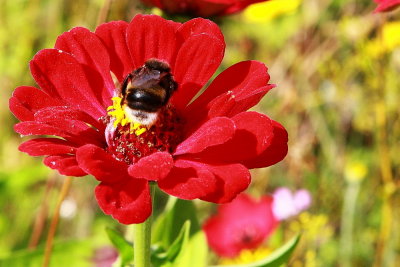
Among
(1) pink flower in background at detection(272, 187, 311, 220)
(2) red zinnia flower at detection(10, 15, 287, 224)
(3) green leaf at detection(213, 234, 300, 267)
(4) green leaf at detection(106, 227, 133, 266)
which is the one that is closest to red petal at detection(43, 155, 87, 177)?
(2) red zinnia flower at detection(10, 15, 287, 224)

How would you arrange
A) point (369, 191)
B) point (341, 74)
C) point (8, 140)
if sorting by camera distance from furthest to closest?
point (8, 140)
point (341, 74)
point (369, 191)

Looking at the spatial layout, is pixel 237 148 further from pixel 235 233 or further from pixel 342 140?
pixel 342 140

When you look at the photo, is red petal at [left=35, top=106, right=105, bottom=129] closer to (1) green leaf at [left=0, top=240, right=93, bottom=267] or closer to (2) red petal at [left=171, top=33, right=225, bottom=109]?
(2) red petal at [left=171, top=33, right=225, bottom=109]

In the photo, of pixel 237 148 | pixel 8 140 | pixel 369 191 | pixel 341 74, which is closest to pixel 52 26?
pixel 8 140

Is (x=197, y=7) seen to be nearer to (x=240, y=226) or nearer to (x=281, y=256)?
(x=281, y=256)

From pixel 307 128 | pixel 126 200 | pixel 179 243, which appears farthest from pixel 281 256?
pixel 307 128

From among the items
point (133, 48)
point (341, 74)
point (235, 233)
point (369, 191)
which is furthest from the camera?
point (341, 74)
